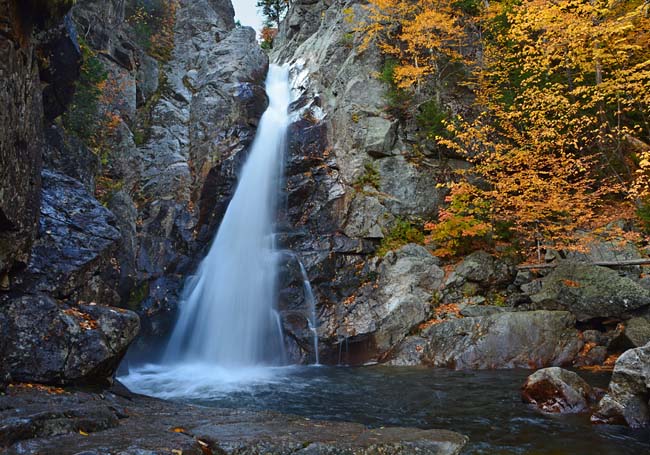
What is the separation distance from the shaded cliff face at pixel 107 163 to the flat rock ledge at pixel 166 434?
1.28 metres

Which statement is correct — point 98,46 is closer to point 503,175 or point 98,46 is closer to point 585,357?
point 503,175

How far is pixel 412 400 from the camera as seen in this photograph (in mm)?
6773

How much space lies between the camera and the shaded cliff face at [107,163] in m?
5.34

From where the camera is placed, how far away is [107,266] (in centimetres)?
719

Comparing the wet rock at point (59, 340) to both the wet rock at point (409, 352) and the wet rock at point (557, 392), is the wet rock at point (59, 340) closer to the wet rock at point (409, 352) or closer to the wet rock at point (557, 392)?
the wet rock at point (557, 392)

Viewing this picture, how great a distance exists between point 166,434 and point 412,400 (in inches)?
177

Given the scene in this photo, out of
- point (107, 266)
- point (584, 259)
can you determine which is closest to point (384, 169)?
point (584, 259)

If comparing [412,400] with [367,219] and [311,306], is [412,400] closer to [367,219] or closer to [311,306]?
[311,306]

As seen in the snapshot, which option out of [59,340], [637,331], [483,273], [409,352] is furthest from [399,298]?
[59,340]

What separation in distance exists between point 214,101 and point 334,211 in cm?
818

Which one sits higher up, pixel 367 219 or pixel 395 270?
pixel 367 219

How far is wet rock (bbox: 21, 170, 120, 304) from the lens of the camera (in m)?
6.10

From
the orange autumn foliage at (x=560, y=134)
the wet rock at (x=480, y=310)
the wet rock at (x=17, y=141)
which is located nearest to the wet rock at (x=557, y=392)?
the wet rock at (x=480, y=310)

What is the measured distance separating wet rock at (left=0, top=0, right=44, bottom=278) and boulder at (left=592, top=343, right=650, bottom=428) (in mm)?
8205
